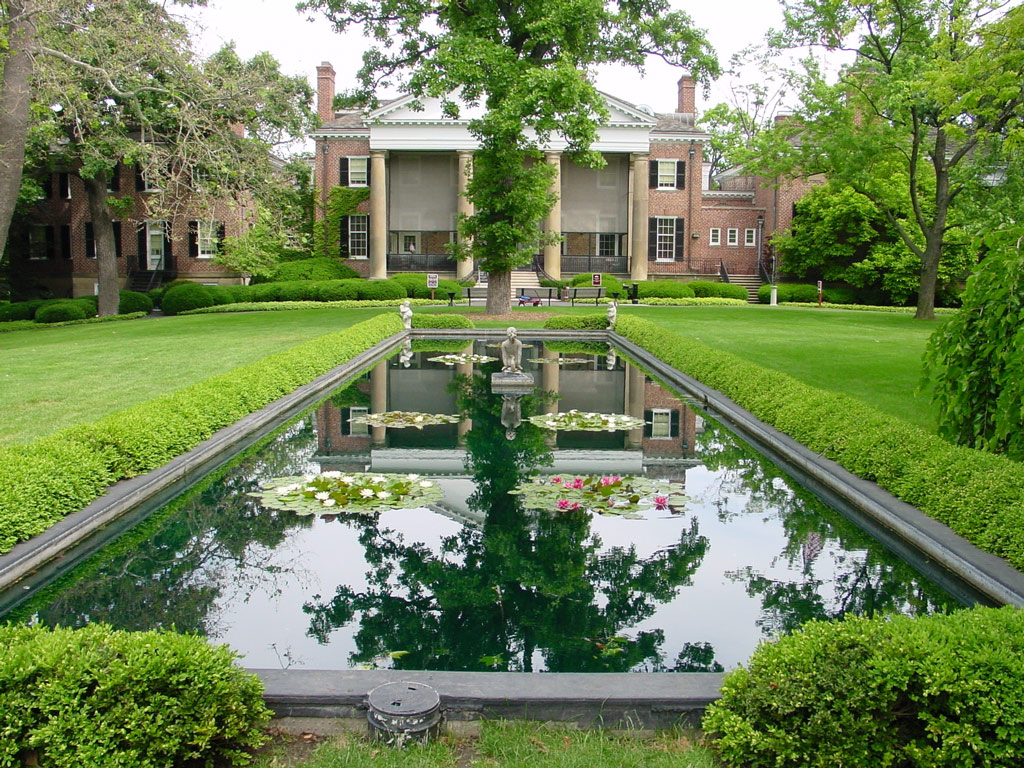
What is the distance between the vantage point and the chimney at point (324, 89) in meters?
41.1

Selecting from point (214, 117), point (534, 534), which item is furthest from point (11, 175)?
point (534, 534)

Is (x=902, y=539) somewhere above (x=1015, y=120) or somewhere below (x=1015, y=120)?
below

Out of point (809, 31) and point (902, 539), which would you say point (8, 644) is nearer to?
point (902, 539)

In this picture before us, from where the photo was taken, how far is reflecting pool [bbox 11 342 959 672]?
5.05m

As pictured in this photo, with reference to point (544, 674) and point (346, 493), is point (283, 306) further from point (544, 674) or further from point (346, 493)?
point (544, 674)

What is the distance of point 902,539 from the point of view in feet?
21.8

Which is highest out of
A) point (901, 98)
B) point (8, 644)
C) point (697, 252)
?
point (901, 98)

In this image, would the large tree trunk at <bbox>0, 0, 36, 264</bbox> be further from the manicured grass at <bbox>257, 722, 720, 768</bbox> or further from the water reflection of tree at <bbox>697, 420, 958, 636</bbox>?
the manicured grass at <bbox>257, 722, 720, 768</bbox>

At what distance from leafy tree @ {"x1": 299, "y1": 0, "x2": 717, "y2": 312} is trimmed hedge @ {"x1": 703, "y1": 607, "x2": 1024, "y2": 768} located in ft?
61.6

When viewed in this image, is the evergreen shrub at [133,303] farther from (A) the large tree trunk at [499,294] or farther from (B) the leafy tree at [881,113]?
(B) the leafy tree at [881,113]

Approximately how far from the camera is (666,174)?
41.8 m

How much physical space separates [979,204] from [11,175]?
77.7 feet

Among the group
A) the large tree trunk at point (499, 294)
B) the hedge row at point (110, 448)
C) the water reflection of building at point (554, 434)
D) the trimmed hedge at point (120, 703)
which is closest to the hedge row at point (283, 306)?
the large tree trunk at point (499, 294)

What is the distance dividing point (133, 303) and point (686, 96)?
27.5m
